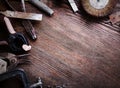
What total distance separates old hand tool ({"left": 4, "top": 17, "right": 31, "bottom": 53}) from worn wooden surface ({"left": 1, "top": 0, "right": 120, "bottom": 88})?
0.10 meters

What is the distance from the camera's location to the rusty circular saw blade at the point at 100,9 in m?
2.01

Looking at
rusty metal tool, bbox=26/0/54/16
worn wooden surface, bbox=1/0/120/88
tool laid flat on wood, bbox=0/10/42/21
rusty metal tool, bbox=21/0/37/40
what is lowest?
worn wooden surface, bbox=1/0/120/88

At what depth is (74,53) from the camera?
2.07 meters

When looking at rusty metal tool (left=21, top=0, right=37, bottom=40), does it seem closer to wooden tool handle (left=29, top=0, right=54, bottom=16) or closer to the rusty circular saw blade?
wooden tool handle (left=29, top=0, right=54, bottom=16)

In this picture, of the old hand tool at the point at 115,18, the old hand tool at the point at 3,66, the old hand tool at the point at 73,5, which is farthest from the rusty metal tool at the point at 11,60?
the old hand tool at the point at 115,18

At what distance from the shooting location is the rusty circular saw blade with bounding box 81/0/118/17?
2.01 metres

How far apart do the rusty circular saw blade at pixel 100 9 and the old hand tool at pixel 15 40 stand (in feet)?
1.81

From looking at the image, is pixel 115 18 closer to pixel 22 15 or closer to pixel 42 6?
pixel 42 6

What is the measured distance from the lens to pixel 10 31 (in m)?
1.97

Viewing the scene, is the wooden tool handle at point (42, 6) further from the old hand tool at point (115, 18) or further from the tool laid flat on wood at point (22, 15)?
the old hand tool at point (115, 18)

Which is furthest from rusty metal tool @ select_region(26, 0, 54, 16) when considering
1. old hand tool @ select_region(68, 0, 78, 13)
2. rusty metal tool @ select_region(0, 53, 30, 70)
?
rusty metal tool @ select_region(0, 53, 30, 70)

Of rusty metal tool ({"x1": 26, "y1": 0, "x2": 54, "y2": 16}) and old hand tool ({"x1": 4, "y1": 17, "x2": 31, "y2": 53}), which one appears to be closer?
old hand tool ({"x1": 4, "y1": 17, "x2": 31, "y2": 53})

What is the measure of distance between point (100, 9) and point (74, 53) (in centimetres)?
41

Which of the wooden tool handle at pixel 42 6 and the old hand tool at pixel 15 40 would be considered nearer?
the old hand tool at pixel 15 40
